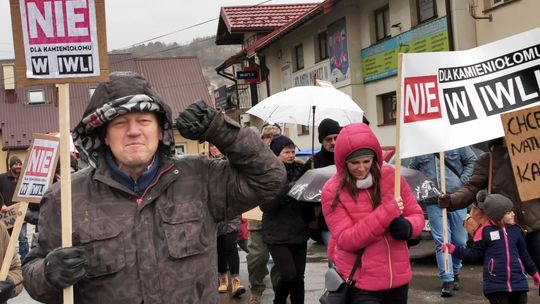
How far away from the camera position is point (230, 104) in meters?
35.8

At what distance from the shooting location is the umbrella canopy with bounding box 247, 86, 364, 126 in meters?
7.18

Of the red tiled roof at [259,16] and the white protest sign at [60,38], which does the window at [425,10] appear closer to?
the white protest sign at [60,38]

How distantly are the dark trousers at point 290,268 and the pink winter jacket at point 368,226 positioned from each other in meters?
1.45

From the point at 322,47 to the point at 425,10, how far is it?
729 cm

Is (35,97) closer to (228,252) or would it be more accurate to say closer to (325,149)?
(228,252)

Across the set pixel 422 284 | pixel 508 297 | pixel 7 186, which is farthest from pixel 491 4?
pixel 508 297

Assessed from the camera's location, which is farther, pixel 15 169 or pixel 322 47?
pixel 322 47

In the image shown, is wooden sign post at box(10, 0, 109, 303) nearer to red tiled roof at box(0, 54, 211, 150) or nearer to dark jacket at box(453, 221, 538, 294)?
dark jacket at box(453, 221, 538, 294)

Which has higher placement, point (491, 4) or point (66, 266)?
point (491, 4)

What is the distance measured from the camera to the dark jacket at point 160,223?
248 centimetres

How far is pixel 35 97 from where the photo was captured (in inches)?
1689

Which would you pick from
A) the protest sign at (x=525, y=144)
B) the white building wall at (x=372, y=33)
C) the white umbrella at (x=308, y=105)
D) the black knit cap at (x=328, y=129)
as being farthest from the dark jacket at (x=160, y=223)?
the white building wall at (x=372, y=33)

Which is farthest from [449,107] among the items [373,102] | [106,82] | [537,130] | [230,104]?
[230,104]

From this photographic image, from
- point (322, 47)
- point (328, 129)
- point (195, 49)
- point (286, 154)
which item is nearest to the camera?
point (286, 154)
